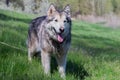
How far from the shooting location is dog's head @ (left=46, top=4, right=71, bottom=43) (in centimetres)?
724

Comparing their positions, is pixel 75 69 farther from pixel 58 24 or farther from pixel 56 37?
pixel 58 24

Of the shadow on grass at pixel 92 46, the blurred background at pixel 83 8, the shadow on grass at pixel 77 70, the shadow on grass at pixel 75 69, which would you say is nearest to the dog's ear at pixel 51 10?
the shadow on grass at pixel 75 69

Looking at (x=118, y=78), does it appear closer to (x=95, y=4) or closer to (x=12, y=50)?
(x=12, y=50)

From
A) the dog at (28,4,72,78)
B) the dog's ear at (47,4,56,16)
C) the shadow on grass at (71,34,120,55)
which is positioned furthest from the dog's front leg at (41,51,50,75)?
the shadow on grass at (71,34,120,55)

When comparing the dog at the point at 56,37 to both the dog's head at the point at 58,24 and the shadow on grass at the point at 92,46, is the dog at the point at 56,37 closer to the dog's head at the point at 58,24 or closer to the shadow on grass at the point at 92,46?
the dog's head at the point at 58,24

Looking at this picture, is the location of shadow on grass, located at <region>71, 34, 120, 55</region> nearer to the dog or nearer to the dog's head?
the dog

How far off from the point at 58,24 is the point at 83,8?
72.4 meters

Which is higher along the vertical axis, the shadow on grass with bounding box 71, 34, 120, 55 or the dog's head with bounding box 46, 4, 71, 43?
the dog's head with bounding box 46, 4, 71, 43

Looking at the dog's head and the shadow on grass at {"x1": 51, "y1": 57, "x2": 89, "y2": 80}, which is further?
the shadow on grass at {"x1": 51, "y1": 57, "x2": 89, "y2": 80}

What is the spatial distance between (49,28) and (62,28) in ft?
1.68

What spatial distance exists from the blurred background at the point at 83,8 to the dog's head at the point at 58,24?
162 ft

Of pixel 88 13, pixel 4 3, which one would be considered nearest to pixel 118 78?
pixel 4 3

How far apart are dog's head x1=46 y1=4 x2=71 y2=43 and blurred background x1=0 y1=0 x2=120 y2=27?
49352 mm

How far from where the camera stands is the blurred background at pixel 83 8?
221 ft
